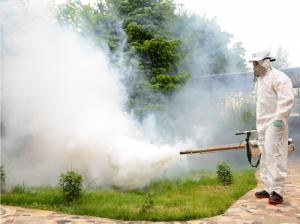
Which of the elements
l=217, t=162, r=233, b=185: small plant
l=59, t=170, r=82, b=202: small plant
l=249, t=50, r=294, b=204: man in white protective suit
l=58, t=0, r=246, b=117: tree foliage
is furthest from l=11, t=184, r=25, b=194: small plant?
l=249, t=50, r=294, b=204: man in white protective suit

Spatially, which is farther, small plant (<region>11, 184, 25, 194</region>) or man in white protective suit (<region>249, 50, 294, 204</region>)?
small plant (<region>11, 184, 25, 194</region>)

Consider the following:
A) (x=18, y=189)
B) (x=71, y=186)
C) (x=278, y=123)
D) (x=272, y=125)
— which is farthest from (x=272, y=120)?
(x=18, y=189)

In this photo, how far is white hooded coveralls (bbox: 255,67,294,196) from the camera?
5.99 m

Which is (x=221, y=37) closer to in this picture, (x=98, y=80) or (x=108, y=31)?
(x=108, y=31)

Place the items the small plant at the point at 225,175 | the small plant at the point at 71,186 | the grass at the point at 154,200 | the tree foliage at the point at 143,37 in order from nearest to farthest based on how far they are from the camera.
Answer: the grass at the point at 154,200, the small plant at the point at 71,186, the small plant at the point at 225,175, the tree foliage at the point at 143,37

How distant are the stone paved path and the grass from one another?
0.18 meters

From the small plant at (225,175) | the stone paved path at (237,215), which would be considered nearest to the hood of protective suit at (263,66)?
the stone paved path at (237,215)

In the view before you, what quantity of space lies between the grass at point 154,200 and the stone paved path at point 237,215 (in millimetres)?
177

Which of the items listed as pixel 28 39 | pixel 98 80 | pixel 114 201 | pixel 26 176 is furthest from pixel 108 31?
pixel 114 201

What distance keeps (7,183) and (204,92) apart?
7.73 m

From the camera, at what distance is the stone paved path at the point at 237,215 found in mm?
5410

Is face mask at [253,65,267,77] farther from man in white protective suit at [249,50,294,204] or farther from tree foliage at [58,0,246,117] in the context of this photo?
tree foliage at [58,0,246,117]

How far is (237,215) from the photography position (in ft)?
18.6

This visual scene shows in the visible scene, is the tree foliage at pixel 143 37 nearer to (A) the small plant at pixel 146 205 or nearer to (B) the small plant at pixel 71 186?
(B) the small plant at pixel 71 186
